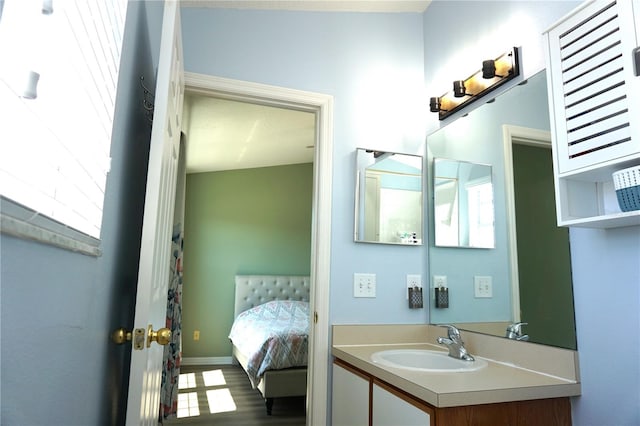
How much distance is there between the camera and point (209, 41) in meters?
2.13

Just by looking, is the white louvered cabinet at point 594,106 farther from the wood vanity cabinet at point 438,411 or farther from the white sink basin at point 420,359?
the white sink basin at point 420,359

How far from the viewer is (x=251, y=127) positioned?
14.0ft

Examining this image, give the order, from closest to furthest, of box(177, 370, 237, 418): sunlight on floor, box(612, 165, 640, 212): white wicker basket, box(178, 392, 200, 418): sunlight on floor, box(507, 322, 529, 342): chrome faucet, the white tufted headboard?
box(612, 165, 640, 212): white wicker basket
box(507, 322, 529, 342): chrome faucet
box(178, 392, 200, 418): sunlight on floor
box(177, 370, 237, 418): sunlight on floor
the white tufted headboard

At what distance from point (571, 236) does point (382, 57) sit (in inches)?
58.6

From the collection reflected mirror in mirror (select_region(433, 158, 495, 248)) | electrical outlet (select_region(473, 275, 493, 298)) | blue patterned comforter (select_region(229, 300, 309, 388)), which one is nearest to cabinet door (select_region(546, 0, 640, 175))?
reflected mirror in mirror (select_region(433, 158, 495, 248))

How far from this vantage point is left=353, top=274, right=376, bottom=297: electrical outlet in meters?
2.15

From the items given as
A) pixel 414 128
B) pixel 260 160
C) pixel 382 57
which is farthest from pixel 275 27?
pixel 260 160

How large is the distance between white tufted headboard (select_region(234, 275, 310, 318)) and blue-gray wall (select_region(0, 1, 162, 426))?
4237 mm

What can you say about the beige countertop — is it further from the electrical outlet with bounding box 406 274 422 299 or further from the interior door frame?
the electrical outlet with bounding box 406 274 422 299

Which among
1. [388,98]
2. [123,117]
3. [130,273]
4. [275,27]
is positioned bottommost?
[130,273]

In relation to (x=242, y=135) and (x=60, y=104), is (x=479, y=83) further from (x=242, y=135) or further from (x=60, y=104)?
(x=242, y=135)

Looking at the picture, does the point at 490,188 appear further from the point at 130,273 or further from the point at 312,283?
the point at 130,273

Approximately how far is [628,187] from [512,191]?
0.68 meters

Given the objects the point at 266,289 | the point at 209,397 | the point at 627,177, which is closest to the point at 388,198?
the point at 627,177
